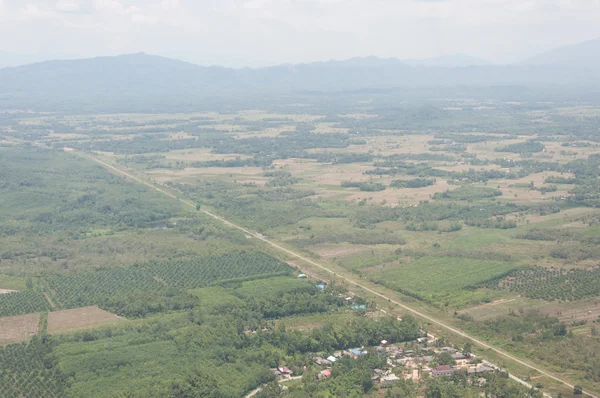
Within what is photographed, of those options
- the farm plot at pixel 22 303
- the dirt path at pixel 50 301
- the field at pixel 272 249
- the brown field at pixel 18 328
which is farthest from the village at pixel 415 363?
the farm plot at pixel 22 303

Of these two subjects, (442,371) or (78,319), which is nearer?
(442,371)

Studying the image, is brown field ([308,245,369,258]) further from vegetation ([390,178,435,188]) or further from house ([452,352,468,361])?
vegetation ([390,178,435,188])

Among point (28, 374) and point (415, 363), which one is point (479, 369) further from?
point (28, 374)

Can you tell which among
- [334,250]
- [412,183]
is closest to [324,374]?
[334,250]

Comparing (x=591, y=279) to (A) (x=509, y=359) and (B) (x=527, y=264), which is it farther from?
(A) (x=509, y=359)

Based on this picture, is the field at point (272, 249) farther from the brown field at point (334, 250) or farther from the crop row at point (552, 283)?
the brown field at point (334, 250)

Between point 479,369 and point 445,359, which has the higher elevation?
point 445,359
